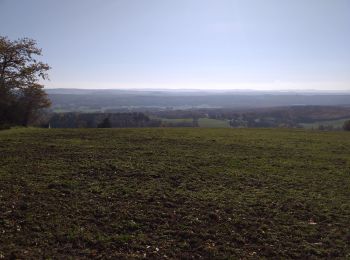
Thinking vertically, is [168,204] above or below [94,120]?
above

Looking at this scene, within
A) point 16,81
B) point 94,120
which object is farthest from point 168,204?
point 94,120

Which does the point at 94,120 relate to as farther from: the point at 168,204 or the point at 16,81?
the point at 168,204

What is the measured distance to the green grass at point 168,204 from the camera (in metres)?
7.86

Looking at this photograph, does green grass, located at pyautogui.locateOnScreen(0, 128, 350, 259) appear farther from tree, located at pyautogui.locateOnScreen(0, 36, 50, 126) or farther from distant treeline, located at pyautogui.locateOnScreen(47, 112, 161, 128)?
distant treeline, located at pyautogui.locateOnScreen(47, 112, 161, 128)

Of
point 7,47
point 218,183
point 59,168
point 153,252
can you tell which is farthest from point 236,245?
point 7,47

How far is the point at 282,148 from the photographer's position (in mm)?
21812

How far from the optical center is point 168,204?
10445 mm

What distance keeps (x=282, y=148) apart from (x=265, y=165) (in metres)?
5.79

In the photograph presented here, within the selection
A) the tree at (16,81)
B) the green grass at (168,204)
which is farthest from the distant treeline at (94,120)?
the green grass at (168,204)

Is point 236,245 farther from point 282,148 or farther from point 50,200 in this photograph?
point 282,148

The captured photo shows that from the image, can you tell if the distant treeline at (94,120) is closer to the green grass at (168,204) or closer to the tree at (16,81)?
the tree at (16,81)

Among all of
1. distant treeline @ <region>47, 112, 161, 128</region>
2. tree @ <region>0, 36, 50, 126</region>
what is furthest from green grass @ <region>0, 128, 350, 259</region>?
Answer: distant treeline @ <region>47, 112, 161, 128</region>

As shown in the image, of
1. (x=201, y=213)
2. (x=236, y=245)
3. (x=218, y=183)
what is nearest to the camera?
(x=236, y=245)

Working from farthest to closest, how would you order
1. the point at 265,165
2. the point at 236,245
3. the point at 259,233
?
the point at 265,165 → the point at 259,233 → the point at 236,245
